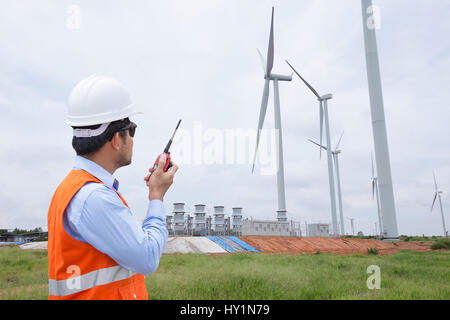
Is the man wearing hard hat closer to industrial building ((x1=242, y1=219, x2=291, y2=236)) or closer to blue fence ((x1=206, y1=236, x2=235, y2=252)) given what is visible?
blue fence ((x1=206, y1=236, x2=235, y2=252))

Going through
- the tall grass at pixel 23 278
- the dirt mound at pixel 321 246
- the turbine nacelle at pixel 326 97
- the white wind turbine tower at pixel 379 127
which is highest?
Result: the turbine nacelle at pixel 326 97

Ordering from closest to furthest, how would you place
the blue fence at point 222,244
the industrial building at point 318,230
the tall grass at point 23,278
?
the tall grass at point 23,278
the blue fence at point 222,244
the industrial building at point 318,230

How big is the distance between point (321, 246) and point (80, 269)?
78.4 ft

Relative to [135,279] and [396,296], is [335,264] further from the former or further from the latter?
[135,279]

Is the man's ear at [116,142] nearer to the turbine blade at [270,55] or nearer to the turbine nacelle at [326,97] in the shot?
the turbine blade at [270,55]

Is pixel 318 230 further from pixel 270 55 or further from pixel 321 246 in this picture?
pixel 270 55

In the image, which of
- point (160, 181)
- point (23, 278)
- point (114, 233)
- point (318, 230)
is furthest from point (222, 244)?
point (114, 233)

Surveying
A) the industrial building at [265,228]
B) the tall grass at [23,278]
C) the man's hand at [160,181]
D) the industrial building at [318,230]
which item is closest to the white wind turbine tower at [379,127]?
the industrial building at [265,228]

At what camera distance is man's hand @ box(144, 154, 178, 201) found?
74.4 inches

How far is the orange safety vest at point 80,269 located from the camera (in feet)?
5.19
